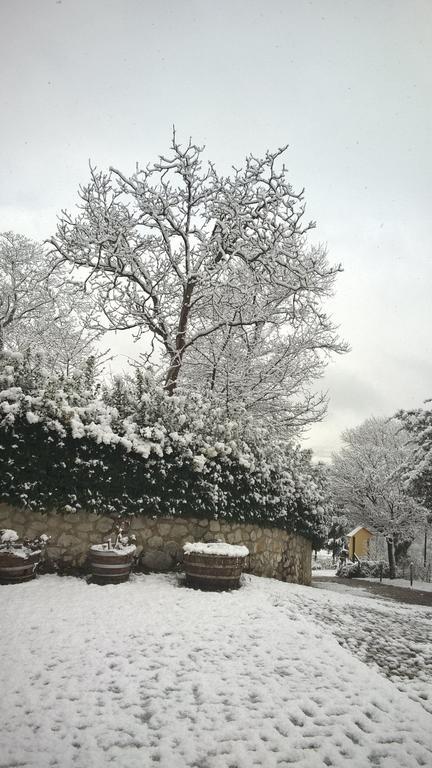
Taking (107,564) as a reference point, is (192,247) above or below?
above

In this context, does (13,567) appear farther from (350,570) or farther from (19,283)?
(350,570)

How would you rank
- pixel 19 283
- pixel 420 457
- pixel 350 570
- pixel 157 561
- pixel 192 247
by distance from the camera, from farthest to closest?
1. pixel 350 570
2. pixel 19 283
3. pixel 420 457
4. pixel 192 247
5. pixel 157 561

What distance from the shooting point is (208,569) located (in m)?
5.66

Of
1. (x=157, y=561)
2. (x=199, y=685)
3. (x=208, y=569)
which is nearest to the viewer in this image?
(x=199, y=685)

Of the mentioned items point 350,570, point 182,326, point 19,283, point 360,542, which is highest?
point 19,283

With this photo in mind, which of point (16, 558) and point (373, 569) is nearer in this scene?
point (16, 558)

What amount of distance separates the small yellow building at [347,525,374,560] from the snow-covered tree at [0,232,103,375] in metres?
21.1

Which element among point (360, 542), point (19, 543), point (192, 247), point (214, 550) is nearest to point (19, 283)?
point (192, 247)

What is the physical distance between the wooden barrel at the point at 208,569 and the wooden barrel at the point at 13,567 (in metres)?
2.10

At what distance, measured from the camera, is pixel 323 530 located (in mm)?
10250

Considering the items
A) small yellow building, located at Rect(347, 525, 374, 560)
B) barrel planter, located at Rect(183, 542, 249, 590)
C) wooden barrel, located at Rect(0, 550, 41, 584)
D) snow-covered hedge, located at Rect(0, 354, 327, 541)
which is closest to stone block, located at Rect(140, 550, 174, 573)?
snow-covered hedge, located at Rect(0, 354, 327, 541)

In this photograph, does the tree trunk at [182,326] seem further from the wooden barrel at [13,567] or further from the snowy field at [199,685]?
the snowy field at [199,685]

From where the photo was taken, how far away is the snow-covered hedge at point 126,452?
5.66 meters

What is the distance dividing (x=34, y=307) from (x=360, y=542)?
26.1 meters
